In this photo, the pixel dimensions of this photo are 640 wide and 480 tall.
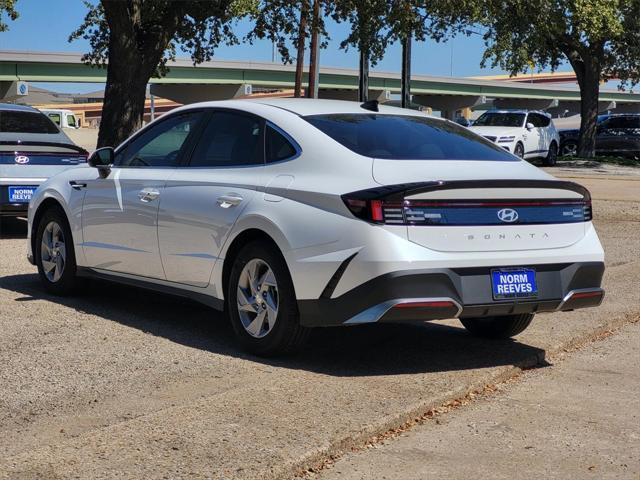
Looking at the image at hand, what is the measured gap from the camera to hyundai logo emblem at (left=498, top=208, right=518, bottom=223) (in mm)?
6062

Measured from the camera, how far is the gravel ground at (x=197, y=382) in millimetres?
4508

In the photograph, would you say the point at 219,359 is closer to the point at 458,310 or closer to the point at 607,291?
the point at 458,310

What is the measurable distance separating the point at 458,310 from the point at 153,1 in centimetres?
1790

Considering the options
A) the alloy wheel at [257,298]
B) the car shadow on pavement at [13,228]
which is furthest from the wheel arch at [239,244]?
the car shadow on pavement at [13,228]

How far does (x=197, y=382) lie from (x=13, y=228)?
9.16 meters

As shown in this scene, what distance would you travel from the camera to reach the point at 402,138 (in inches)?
262

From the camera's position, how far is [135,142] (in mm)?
7922

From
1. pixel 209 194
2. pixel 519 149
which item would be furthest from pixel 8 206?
pixel 519 149

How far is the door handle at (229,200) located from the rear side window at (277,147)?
1.04 feet

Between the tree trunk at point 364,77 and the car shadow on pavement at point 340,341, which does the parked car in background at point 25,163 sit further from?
the tree trunk at point 364,77

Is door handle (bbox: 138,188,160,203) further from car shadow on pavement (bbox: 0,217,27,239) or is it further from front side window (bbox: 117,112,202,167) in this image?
car shadow on pavement (bbox: 0,217,27,239)

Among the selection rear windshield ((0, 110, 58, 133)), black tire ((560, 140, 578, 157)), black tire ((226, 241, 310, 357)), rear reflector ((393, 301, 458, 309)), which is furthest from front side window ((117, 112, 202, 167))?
black tire ((560, 140, 578, 157))

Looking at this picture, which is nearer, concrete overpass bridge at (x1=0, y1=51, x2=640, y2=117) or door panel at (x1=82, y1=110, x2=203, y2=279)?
door panel at (x1=82, y1=110, x2=203, y2=279)

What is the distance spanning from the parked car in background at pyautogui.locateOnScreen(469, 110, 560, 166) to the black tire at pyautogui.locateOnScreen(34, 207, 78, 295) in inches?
925
